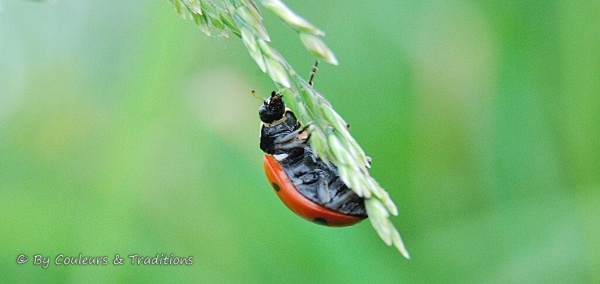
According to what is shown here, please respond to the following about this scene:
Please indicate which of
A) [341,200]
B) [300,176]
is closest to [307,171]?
[300,176]

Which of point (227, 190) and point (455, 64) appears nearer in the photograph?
point (227, 190)

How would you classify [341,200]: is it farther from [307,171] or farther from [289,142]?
[289,142]

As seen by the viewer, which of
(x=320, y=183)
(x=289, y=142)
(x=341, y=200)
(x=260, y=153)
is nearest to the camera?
(x=341, y=200)

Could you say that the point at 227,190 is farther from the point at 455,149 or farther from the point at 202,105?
the point at 455,149

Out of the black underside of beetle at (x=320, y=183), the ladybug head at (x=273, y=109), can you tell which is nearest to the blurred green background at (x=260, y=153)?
the ladybug head at (x=273, y=109)

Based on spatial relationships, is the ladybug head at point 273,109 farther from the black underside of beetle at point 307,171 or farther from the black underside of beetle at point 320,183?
the black underside of beetle at point 320,183

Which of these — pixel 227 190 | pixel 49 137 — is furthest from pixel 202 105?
pixel 49 137

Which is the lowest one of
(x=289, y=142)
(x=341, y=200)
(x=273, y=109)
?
(x=341, y=200)

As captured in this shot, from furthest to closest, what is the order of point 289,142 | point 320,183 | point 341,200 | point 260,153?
point 260,153 < point 289,142 < point 320,183 < point 341,200
